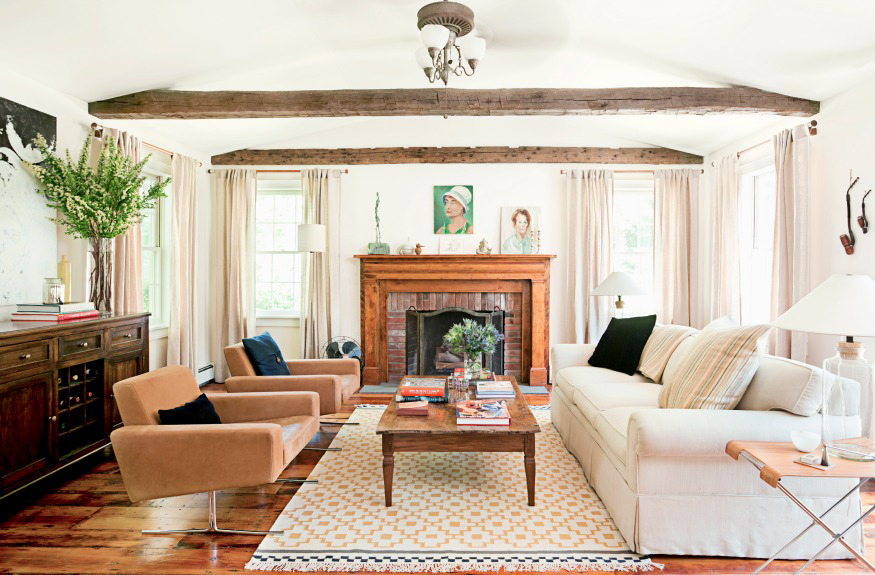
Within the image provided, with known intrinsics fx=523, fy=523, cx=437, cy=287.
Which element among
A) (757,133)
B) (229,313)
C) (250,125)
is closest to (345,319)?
(229,313)

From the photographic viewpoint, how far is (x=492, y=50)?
4133 mm

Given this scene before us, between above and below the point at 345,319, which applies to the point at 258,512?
below

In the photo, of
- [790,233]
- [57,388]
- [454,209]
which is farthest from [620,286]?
[57,388]

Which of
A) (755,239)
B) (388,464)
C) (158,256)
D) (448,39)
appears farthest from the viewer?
(158,256)

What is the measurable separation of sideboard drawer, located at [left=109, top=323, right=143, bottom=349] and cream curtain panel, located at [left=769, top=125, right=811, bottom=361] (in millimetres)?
4856

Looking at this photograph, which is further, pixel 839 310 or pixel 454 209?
pixel 454 209

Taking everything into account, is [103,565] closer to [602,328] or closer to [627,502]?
[627,502]

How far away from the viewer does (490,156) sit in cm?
591

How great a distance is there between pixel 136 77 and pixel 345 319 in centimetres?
312

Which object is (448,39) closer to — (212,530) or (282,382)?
(282,382)

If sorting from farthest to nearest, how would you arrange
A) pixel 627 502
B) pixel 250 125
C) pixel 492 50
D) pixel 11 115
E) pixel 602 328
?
pixel 602 328, pixel 250 125, pixel 492 50, pixel 11 115, pixel 627 502

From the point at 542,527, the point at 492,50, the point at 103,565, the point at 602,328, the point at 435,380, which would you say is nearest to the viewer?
the point at 103,565

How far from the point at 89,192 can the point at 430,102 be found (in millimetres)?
2514

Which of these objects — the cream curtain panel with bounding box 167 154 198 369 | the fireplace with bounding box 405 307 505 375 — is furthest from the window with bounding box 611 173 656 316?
the cream curtain panel with bounding box 167 154 198 369
